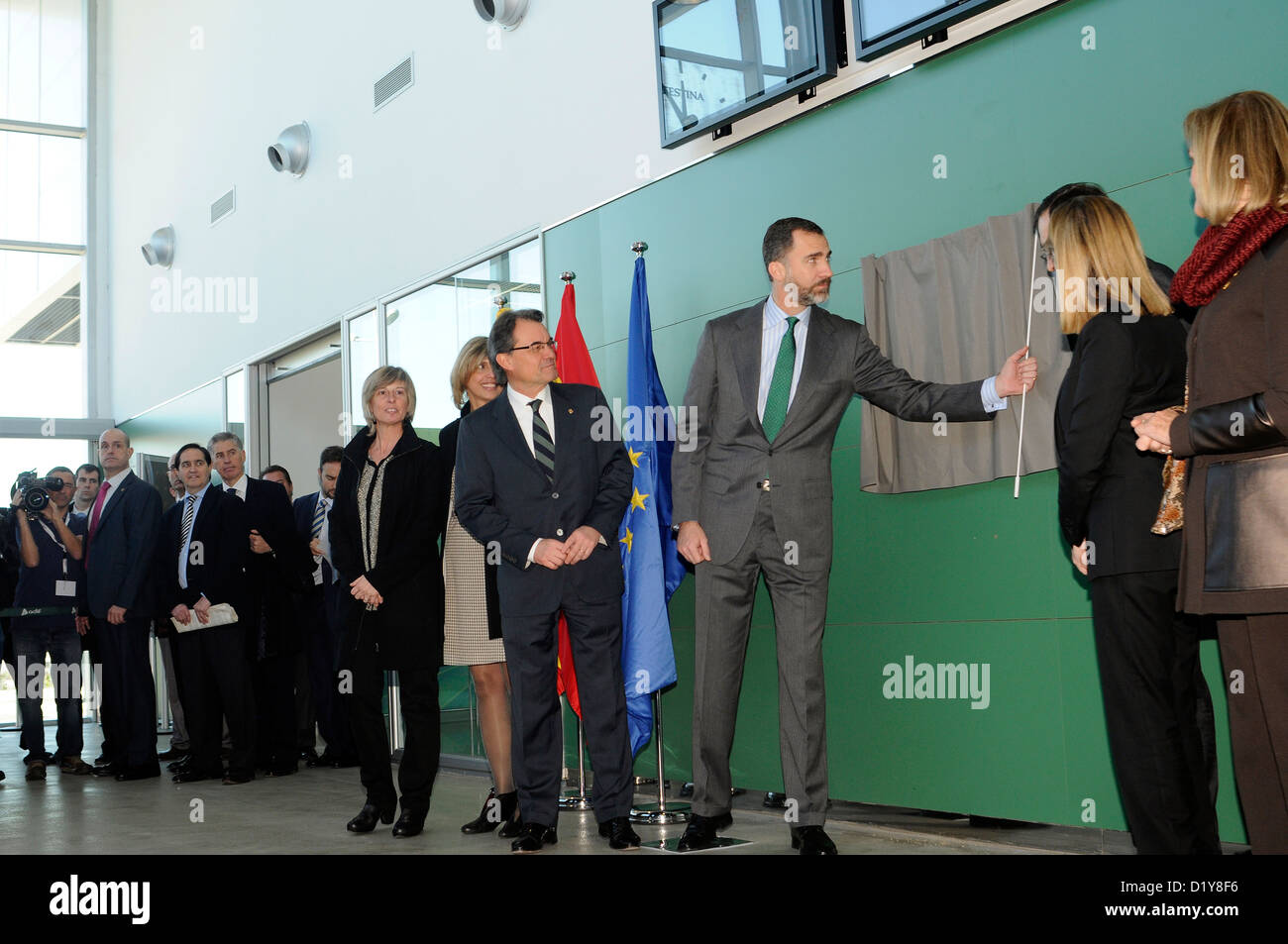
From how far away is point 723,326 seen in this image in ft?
11.5

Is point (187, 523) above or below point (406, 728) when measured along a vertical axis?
above

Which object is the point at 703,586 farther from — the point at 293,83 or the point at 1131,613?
the point at 293,83

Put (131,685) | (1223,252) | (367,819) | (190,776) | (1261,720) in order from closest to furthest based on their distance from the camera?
(1261,720) < (1223,252) < (367,819) < (190,776) < (131,685)

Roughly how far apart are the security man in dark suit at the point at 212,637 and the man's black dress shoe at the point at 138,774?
0.30 metres

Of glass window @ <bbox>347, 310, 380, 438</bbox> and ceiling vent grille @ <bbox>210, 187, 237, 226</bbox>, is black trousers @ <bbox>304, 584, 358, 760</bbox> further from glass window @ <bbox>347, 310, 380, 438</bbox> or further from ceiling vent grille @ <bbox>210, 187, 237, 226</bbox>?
ceiling vent grille @ <bbox>210, 187, 237, 226</bbox>

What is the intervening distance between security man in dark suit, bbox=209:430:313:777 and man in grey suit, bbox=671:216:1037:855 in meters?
3.14

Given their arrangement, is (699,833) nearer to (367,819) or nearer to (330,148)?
(367,819)

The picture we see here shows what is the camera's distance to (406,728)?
12.7 ft

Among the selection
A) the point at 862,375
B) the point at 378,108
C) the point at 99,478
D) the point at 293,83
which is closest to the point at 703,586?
the point at 862,375

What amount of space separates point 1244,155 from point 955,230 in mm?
1490

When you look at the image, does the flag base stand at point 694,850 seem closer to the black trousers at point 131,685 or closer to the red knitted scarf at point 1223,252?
the red knitted scarf at point 1223,252

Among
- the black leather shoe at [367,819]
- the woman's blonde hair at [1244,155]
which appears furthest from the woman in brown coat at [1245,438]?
the black leather shoe at [367,819]

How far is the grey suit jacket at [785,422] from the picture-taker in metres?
3.28

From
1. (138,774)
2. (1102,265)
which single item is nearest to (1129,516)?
(1102,265)
